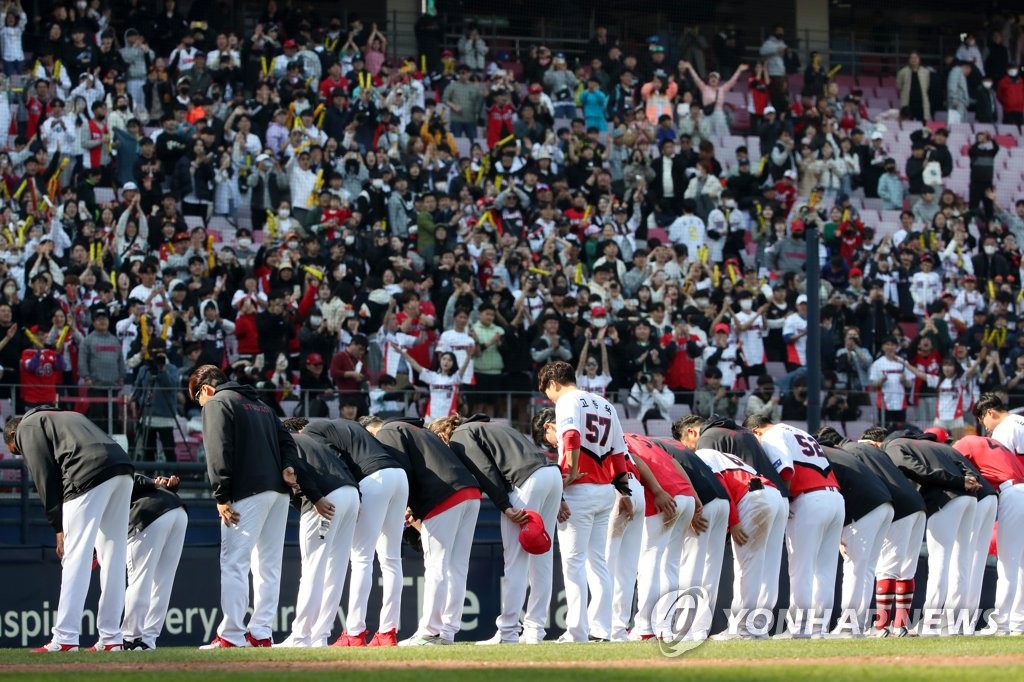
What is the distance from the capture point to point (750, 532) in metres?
12.4

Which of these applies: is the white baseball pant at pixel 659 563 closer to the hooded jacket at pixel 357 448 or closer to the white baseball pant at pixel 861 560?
the white baseball pant at pixel 861 560

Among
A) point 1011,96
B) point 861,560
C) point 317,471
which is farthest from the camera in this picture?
point 1011,96

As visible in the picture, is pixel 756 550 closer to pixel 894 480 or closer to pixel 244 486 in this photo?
pixel 894 480

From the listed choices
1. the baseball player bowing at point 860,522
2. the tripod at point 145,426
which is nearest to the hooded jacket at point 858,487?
the baseball player bowing at point 860,522

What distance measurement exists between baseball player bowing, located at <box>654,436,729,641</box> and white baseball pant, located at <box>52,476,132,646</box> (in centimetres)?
389

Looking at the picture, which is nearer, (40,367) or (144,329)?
(40,367)

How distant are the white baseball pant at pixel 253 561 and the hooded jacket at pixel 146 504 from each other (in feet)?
2.41

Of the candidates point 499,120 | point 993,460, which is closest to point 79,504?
point 993,460

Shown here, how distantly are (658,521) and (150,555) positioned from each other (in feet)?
11.6

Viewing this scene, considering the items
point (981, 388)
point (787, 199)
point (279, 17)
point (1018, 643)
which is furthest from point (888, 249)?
point (1018, 643)

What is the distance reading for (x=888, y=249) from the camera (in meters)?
23.7

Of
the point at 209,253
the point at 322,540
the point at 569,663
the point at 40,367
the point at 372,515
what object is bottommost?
the point at 569,663

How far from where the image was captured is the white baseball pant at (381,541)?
1154 centimetres

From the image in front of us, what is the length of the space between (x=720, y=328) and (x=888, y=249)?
439 centimetres
